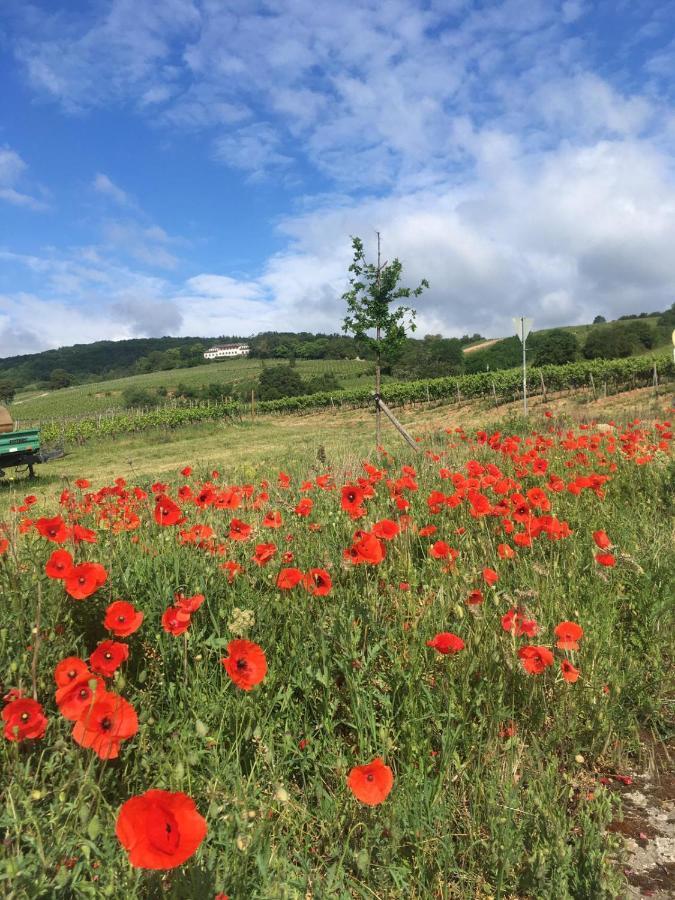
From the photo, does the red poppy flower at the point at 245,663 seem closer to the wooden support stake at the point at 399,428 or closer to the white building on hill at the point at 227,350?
the wooden support stake at the point at 399,428

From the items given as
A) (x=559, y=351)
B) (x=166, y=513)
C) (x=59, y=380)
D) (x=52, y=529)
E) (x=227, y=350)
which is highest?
(x=227, y=350)

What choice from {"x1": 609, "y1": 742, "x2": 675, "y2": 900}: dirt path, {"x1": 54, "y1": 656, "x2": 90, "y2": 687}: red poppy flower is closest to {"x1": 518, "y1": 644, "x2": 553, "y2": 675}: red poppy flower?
{"x1": 609, "y1": 742, "x2": 675, "y2": 900}: dirt path

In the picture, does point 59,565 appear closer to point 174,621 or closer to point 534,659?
point 174,621

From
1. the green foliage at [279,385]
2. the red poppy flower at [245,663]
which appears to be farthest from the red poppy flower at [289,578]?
the green foliage at [279,385]

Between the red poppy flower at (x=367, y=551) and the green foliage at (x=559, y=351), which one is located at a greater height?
the green foliage at (x=559, y=351)

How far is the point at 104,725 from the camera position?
1260 millimetres

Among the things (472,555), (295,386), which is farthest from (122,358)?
(472,555)

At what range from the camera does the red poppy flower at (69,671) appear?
129 centimetres

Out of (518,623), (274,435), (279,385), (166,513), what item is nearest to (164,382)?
(279,385)

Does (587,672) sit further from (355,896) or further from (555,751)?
(355,896)

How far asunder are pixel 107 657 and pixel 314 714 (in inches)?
31.5

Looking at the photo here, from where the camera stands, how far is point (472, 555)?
2824 millimetres

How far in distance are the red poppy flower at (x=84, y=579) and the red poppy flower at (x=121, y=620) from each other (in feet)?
0.39

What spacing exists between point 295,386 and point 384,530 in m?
67.0
